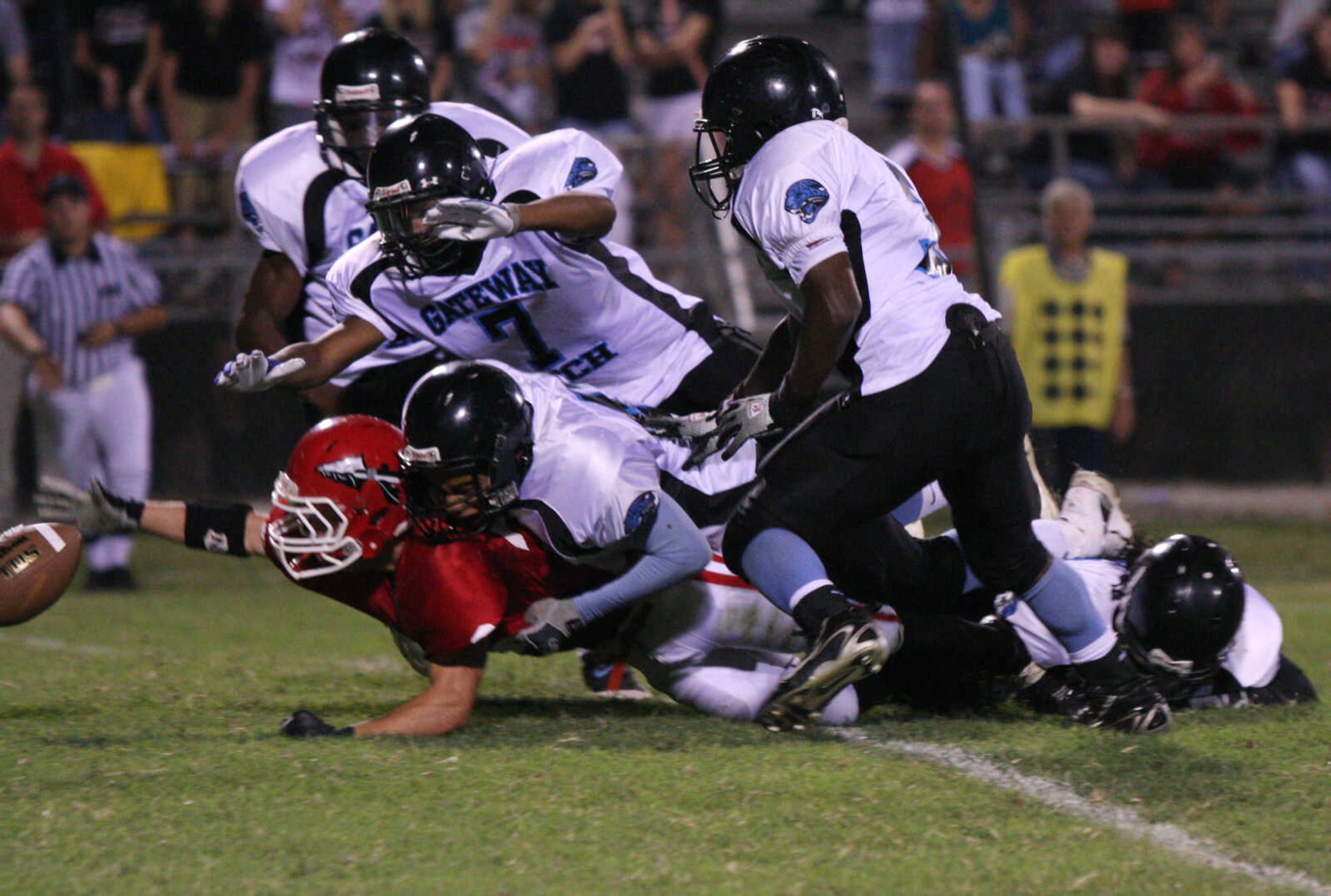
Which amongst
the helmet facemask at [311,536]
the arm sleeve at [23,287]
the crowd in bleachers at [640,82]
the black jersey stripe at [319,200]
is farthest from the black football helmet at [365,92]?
the crowd in bleachers at [640,82]

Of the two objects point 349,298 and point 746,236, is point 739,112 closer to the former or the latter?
point 746,236

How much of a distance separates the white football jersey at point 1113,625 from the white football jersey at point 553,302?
3.88 ft

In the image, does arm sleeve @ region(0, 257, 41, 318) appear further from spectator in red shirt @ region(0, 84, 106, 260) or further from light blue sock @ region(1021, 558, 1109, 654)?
light blue sock @ region(1021, 558, 1109, 654)

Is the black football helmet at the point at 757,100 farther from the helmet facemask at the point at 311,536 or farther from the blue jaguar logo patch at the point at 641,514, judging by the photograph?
the helmet facemask at the point at 311,536

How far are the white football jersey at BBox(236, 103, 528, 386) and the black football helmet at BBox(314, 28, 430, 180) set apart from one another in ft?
0.49

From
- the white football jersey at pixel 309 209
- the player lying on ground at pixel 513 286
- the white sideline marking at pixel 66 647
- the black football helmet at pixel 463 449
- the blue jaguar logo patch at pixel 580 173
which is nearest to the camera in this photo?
the black football helmet at pixel 463 449

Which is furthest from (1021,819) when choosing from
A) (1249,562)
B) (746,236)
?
(1249,562)

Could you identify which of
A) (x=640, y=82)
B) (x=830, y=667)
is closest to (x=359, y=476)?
(x=830, y=667)

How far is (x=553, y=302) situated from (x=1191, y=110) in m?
7.38

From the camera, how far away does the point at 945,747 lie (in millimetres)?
3947

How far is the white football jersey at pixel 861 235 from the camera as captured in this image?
3732 millimetres

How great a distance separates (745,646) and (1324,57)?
812 cm

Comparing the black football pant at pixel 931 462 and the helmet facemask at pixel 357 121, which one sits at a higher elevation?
the helmet facemask at pixel 357 121

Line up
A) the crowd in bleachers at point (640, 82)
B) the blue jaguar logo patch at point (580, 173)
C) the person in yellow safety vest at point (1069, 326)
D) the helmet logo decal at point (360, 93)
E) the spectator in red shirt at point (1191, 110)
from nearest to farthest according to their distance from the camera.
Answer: the blue jaguar logo patch at point (580, 173)
the helmet logo decal at point (360, 93)
the person in yellow safety vest at point (1069, 326)
the crowd in bleachers at point (640, 82)
the spectator in red shirt at point (1191, 110)
